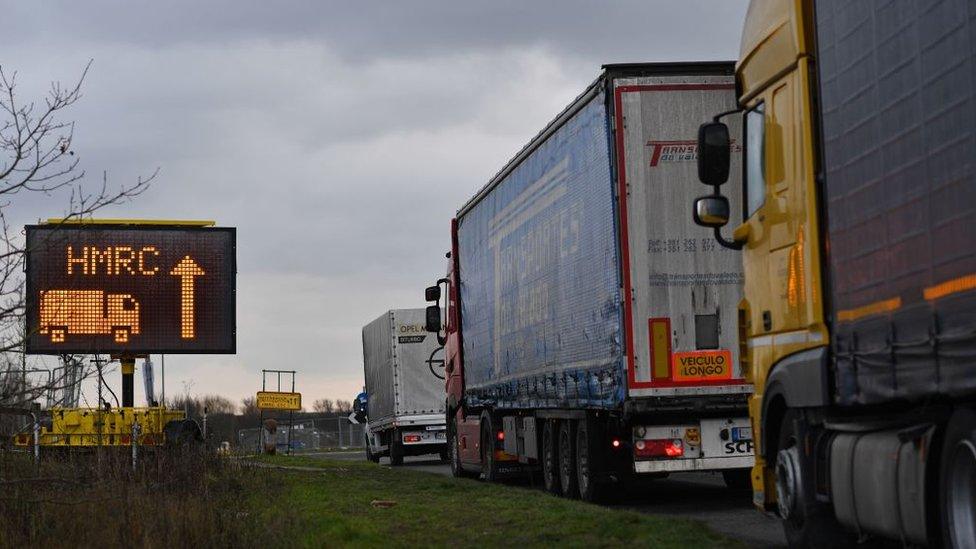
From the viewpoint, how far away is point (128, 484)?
14.9 metres

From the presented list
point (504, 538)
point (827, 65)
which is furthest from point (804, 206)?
point (504, 538)

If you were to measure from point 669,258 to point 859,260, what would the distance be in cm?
631

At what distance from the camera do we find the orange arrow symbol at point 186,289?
24.0 metres

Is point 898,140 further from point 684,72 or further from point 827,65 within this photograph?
point 684,72

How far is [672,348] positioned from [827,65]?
6157mm

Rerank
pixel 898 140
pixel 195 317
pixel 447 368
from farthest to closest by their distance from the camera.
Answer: pixel 447 368 → pixel 195 317 → pixel 898 140

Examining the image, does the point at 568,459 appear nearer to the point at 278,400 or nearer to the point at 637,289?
the point at 637,289

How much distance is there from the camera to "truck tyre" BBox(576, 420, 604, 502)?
16.0 metres

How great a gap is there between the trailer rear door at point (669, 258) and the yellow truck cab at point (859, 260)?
3.50m

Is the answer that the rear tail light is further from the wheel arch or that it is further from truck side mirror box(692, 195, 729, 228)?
truck side mirror box(692, 195, 729, 228)

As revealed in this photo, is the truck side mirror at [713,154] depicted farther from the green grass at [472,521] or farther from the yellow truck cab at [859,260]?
the green grass at [472,521]

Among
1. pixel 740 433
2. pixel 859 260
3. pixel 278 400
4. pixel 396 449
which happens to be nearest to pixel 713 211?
pixel 859 260

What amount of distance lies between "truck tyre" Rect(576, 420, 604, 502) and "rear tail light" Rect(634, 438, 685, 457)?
39.6 inches

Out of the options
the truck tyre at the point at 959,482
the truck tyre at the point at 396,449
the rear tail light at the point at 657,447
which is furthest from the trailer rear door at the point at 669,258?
the truck tyre at the point at 396,449
